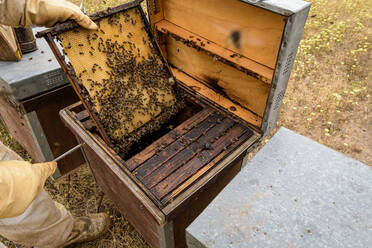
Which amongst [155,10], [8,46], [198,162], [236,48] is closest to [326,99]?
[236,48]

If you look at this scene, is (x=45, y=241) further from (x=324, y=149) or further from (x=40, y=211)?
(x=324, y=149)

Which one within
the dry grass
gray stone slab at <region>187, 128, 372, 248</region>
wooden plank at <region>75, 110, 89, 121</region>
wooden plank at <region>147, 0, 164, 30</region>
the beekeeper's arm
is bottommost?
the dry grass

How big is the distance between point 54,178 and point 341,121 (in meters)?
3.72

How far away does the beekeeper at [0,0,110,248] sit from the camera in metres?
1.46

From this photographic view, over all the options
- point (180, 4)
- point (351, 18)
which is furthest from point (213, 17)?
point (351, 18)

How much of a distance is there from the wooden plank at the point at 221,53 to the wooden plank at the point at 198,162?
0.46 metres

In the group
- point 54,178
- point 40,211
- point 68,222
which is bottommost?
point 54,178

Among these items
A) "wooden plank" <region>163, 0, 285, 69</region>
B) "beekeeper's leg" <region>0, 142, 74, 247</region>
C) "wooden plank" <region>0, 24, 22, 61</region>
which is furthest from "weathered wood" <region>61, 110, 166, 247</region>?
"wooden plank" <region>163, 0, 285, 69</region>

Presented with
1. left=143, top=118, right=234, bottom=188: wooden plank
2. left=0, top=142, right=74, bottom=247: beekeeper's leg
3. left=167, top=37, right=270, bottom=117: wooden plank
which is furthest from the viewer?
left=167, top=37, right=270, bottom=117: wooden plank

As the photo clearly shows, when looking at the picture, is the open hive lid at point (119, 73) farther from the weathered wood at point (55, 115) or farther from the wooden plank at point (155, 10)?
the weathered wood at point (55, 115)

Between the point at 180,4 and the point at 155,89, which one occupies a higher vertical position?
the point at 180,4

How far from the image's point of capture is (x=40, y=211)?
205 centimetres

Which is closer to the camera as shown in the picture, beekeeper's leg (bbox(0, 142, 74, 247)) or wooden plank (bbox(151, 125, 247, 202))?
wooden plank (bbox(151, 125, 247, 202))

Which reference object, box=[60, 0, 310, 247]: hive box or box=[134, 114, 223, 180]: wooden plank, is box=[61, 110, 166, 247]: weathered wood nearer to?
box=[60, 0, 310, 247]: hive box
